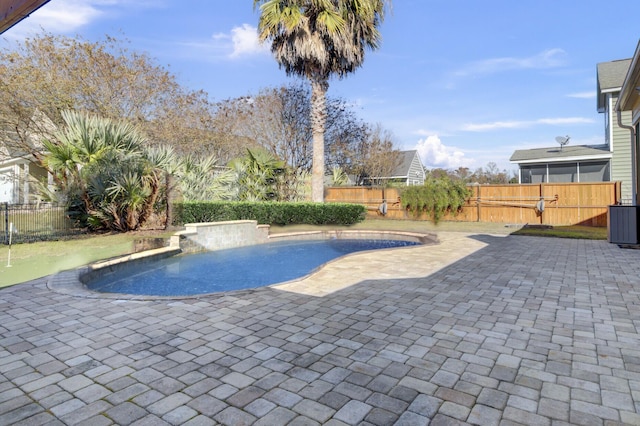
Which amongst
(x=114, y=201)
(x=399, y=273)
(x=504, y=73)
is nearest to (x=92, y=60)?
(x=114, y=201)

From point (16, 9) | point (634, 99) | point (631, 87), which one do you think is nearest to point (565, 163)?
point (634, 99)

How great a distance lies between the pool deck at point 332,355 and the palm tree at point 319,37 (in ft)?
34.9

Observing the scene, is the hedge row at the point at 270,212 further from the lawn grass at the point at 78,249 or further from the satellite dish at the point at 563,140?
the satellite dish at the point at 563,140

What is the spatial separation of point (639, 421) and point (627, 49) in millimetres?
19623

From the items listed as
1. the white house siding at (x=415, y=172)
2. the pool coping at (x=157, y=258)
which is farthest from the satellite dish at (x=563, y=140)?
the white house siding at (x=415, y=172)

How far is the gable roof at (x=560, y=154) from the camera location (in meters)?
15.8

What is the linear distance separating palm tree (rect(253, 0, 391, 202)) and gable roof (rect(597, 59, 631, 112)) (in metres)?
8.96

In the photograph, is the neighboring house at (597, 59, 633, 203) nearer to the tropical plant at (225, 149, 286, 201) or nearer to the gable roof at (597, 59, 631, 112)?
the gable roof at (597, 59, 631, 112)

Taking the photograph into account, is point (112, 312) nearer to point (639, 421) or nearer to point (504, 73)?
point (639, 421)

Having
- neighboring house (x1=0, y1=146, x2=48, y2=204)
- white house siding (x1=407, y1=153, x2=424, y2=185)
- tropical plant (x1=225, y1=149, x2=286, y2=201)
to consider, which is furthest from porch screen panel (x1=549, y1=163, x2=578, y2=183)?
neighboring house (x1=0, y1=146, x2=48, y2=204)

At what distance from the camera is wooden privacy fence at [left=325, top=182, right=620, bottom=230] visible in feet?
43.5

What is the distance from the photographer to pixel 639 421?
208cm

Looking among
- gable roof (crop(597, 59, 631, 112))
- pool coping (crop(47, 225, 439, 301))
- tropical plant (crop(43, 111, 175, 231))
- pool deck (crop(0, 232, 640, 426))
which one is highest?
gable roof (crop(597, 59, 631, 112))

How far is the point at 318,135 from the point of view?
49.2 ft
